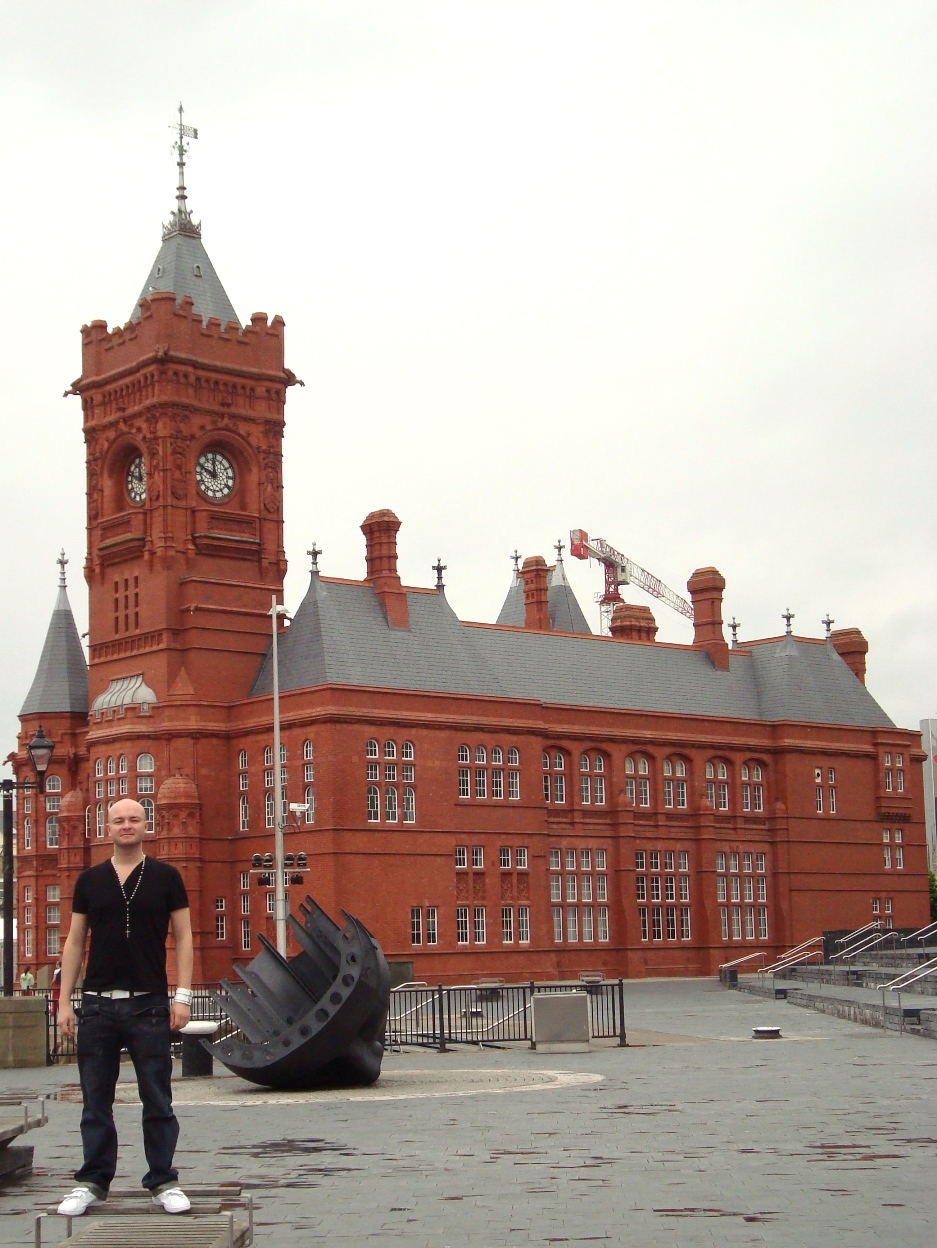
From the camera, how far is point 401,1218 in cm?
1239

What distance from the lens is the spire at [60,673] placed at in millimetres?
77688

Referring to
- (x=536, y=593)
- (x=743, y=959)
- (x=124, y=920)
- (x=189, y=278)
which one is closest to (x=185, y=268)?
(x=189, y=278)

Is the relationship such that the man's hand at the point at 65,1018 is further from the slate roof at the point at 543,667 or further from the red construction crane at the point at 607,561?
the red construction crane at the point at 607,561

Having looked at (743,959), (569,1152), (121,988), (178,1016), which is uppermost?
(121,988)

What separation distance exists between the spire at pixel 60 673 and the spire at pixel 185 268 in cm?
1443

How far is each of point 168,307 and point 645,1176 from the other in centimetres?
6078

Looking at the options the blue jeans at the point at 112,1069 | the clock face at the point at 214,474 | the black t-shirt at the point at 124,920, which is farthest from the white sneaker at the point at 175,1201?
the clock face at the point at 214,474

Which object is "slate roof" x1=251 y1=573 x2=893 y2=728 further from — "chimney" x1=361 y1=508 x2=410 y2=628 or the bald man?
the bald man

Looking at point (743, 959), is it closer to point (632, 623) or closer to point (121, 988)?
point (632, 623)

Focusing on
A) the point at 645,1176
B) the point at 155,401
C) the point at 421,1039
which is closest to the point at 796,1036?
the point at 421,1039

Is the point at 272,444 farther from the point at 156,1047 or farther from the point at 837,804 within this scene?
the point at 156,1047

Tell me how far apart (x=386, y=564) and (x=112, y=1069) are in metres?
59.4

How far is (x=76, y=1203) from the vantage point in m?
10.7

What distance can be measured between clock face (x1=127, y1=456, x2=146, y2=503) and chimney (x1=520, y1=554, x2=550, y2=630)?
1953 centimetres
